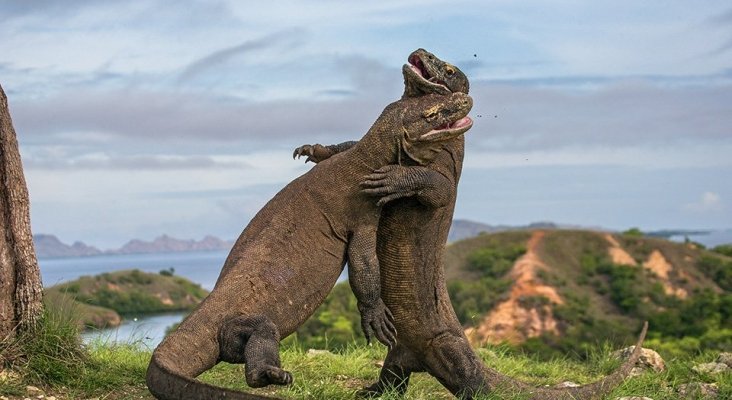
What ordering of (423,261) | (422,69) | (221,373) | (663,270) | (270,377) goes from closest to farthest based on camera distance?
1. (270,377)
2. (422,69)
3. (423,261)
4. (221,373)
5. (663,270)

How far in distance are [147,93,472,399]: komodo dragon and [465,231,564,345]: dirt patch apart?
1996 centimetres

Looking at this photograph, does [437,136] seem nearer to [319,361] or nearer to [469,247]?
[319,361]

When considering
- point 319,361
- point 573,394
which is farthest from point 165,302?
point 573,394

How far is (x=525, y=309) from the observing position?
30547 millimetres

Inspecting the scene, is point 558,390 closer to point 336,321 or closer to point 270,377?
point 270,377

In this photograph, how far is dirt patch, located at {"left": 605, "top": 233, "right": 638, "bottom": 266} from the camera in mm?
33750

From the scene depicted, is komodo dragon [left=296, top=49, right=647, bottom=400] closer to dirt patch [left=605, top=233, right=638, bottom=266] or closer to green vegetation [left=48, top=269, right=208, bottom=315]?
green vegetation [left=48, top=269, right=208, bottom=315]

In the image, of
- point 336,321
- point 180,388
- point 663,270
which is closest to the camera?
point 180,388

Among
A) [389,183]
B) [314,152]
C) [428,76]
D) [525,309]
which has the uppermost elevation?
[428,76]

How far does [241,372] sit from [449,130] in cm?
418

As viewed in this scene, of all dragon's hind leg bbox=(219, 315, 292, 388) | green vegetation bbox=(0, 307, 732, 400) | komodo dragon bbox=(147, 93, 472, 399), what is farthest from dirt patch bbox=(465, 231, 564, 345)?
dragon's hind leg bbox=(219, 315, 292, 388)

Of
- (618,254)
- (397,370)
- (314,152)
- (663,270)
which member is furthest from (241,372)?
(663,270)

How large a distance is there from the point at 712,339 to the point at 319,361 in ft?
53.2

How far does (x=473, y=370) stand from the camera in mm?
8844
